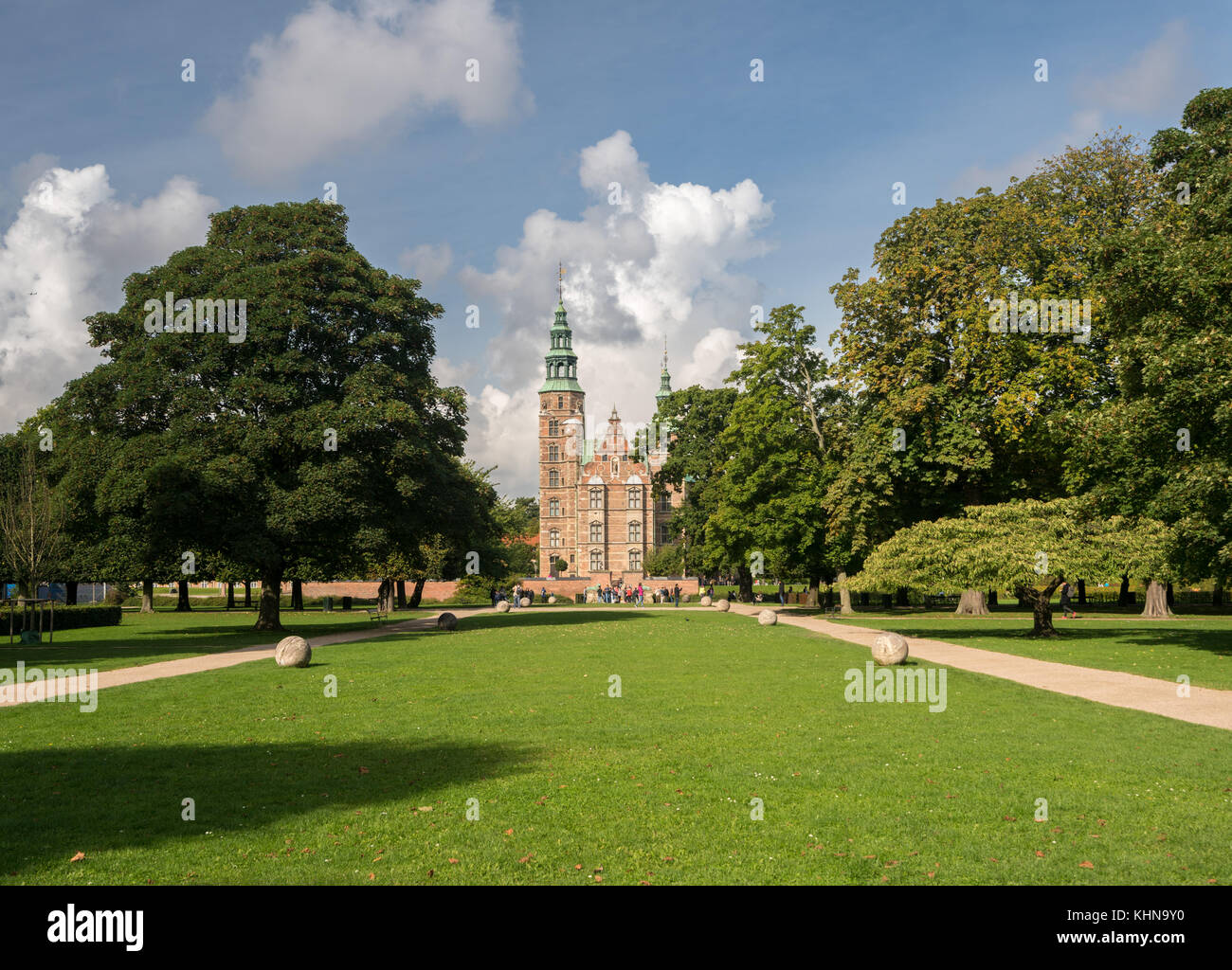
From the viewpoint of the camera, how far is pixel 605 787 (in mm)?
8898

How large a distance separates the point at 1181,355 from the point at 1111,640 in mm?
11146

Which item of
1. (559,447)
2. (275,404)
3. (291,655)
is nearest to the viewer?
(291,655)

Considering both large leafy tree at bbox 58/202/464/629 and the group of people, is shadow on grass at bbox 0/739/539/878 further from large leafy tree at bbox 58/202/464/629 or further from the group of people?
the group of people

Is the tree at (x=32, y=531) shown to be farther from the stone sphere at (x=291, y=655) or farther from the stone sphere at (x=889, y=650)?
the stone sphere at (x=889, y=650)

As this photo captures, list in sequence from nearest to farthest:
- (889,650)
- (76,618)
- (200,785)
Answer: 1. (200,785)
2. (889,650)
3. (76,618)

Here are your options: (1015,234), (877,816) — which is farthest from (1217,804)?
(1015,234)

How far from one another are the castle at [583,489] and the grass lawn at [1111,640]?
78.3 meters

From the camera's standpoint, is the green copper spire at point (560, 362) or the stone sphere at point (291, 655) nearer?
the stone sphere at point (291, 655)

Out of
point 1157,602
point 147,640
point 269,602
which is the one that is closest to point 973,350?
point 1157,602

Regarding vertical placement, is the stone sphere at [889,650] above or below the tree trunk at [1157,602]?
above

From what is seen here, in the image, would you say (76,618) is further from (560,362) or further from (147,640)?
(560,362)

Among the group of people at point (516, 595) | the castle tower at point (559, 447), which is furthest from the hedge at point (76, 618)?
the castle tower at point (559, 447)

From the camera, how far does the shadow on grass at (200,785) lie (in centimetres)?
747

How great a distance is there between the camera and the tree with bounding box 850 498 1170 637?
84.8ft
